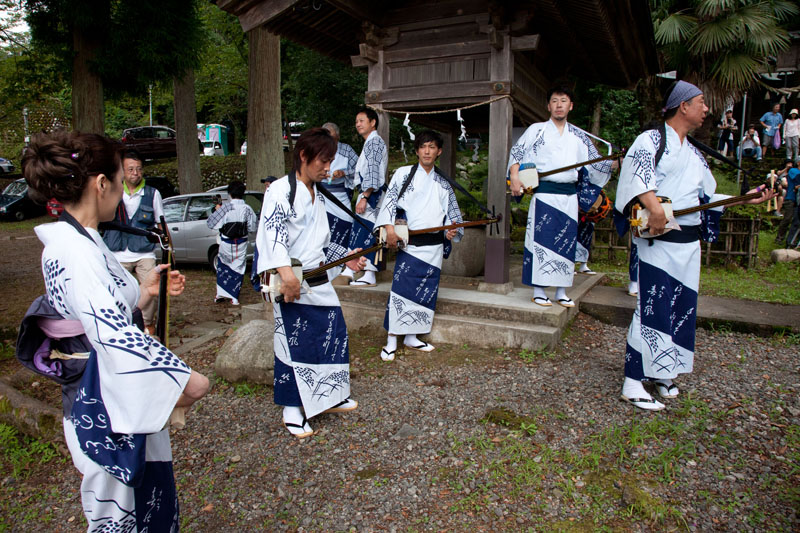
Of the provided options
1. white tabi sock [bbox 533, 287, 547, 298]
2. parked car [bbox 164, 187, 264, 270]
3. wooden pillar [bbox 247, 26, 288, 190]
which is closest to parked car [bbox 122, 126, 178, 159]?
wooden pillar [bbox 247, 26, 288, 190]

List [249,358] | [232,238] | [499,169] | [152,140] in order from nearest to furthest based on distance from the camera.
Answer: [249,358] → [499,169] → [232,238] → [152,140]

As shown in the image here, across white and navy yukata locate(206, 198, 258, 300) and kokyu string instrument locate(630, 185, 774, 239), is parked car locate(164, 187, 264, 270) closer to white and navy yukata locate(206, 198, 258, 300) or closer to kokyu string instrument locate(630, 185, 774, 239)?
white and navy yukata locate(206, 198, 258, 300)

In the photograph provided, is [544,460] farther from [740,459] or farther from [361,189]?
[361,189]

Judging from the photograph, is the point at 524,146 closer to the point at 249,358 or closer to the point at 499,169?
the point at 499,169

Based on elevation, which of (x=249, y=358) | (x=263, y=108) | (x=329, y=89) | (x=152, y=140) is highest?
(x=329, y=89)

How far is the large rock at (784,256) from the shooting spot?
8984 millimetres

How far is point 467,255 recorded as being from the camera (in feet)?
21.3

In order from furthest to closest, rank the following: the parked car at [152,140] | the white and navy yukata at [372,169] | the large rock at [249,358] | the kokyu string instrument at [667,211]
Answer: the parked car at [152,140] → the white and navy yukata at [372,169] → the large rock at [249,358] → the kokyu string instrument at [667,211]

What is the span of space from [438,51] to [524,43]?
100 cm

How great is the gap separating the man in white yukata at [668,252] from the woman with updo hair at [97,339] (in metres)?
2.96

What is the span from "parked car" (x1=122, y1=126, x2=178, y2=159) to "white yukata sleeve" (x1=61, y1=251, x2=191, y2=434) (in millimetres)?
24791

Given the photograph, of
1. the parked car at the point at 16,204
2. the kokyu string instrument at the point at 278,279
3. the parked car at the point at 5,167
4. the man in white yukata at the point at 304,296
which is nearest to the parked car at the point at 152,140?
the parked car at the point at 5,167

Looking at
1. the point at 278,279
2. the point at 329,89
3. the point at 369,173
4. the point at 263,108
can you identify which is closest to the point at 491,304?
the point at 369,173

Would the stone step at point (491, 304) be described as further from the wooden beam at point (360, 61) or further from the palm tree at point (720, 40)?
the palm tree at point (720, 40)
